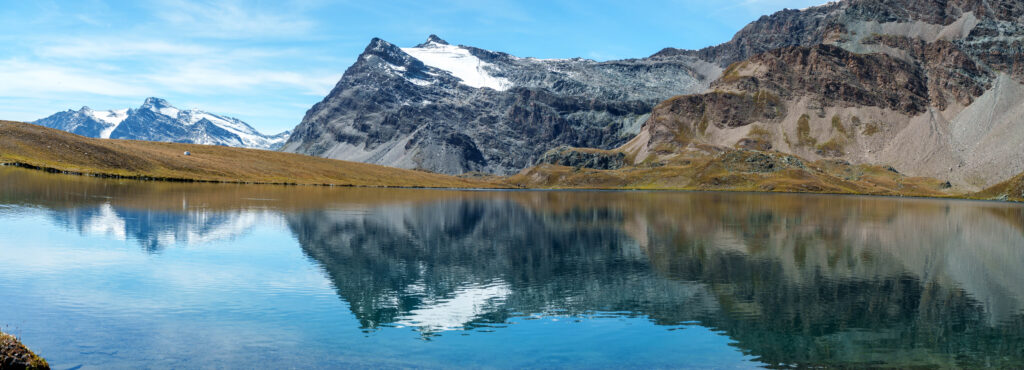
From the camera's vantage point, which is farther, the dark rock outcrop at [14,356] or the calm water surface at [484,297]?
the calm water surface at [484,297]

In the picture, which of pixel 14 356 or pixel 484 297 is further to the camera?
pixel 484 297

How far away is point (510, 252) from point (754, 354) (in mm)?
34084

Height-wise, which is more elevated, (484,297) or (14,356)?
(14,356)

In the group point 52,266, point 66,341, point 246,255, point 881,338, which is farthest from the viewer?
point 246,255

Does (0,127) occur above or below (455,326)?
above

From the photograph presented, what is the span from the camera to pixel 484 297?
128 feet

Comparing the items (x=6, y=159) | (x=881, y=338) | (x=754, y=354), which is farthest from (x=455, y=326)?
(x=6, y=159)

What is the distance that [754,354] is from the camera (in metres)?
28.0

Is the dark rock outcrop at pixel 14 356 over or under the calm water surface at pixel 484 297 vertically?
over

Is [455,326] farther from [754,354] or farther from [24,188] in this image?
[24,188]

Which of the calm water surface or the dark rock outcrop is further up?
the dark rock outcrop

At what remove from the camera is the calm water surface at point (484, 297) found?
27.2m

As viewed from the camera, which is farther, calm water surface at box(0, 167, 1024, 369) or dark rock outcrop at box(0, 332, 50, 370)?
calm water surface at box(0, 167, 1024, 369)

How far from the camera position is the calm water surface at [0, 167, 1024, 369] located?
2717cm
